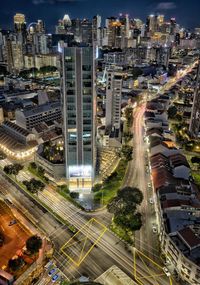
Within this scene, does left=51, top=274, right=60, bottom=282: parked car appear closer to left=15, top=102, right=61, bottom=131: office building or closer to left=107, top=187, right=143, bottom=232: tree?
left=107, top=187, right=143, bottom=232: tree

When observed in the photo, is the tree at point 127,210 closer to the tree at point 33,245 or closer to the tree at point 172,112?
the tree at point 33,245

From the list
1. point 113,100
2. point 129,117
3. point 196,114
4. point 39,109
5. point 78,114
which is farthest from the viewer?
point 129,117

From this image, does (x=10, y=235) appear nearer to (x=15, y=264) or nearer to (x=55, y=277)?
(x=15, y=264)

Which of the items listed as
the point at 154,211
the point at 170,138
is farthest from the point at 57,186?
the point at 170,138

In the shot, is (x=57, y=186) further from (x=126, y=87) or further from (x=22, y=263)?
(x=126, y=87)

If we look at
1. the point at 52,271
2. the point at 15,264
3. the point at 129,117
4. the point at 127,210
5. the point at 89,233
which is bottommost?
the point at 52,271

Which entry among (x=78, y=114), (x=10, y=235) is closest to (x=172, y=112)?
(x=78, y=114)

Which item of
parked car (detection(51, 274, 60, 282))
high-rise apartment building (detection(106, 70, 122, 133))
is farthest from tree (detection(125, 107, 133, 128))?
parked car (detection(51, 274, 60, 282))

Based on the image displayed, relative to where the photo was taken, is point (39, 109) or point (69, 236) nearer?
point (69, 236)
